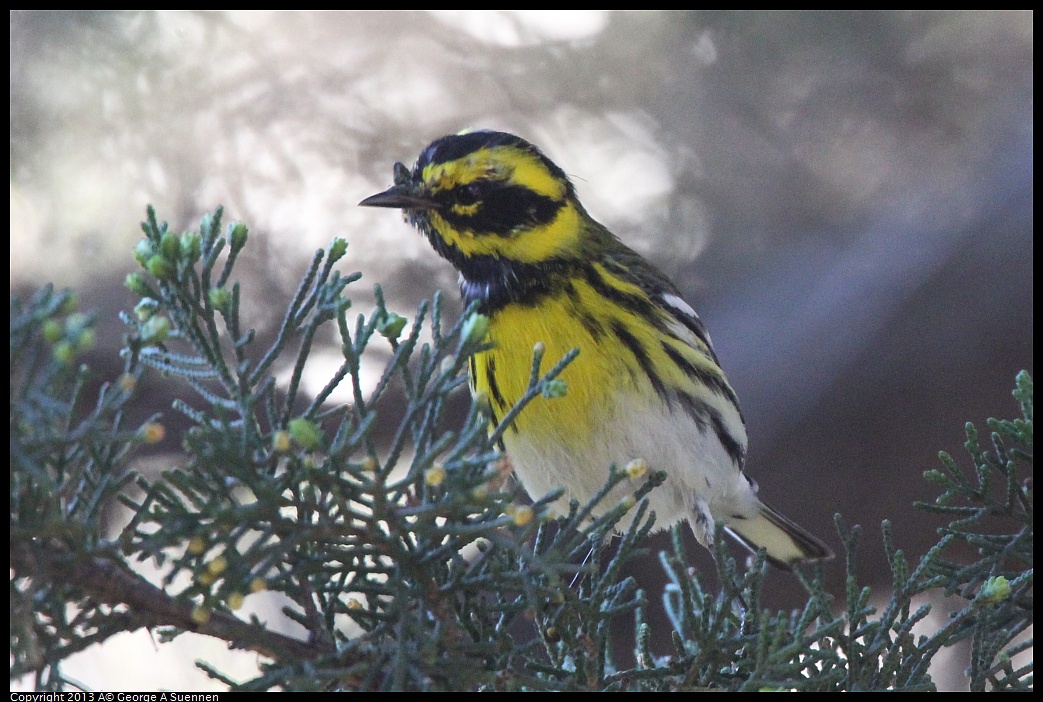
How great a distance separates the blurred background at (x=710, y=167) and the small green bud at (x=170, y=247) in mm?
2016

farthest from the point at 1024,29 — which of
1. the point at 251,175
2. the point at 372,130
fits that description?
the point at 251,175

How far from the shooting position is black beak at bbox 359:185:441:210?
224 cm

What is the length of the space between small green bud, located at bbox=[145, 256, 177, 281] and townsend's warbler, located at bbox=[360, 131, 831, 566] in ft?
3.02

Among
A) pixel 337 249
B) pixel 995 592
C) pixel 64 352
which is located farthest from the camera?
pixel 995 592

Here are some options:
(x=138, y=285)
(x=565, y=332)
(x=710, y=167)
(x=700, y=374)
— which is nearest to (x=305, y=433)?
(x=138, y=285)

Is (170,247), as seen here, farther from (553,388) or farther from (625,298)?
(625,298)

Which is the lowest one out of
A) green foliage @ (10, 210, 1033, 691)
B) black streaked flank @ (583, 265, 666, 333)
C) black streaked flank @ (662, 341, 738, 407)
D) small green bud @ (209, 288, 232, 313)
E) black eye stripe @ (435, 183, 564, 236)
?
green foliage @ (10, 210, 1033, 691)

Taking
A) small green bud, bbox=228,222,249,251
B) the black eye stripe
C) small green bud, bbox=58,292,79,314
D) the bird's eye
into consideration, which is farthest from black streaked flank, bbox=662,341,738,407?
small green bud, bbox=58,292,79,314

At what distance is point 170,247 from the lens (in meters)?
1.34

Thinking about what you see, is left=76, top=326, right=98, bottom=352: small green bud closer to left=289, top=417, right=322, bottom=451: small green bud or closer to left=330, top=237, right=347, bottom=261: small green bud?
left=289, top=417, right=322, bottom=451: small green bud

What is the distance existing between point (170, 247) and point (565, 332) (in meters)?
1.05

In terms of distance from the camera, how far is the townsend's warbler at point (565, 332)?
88.0 inches

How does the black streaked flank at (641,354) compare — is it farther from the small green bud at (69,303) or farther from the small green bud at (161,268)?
the small green bud at (69,303)

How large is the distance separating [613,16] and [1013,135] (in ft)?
5.33
